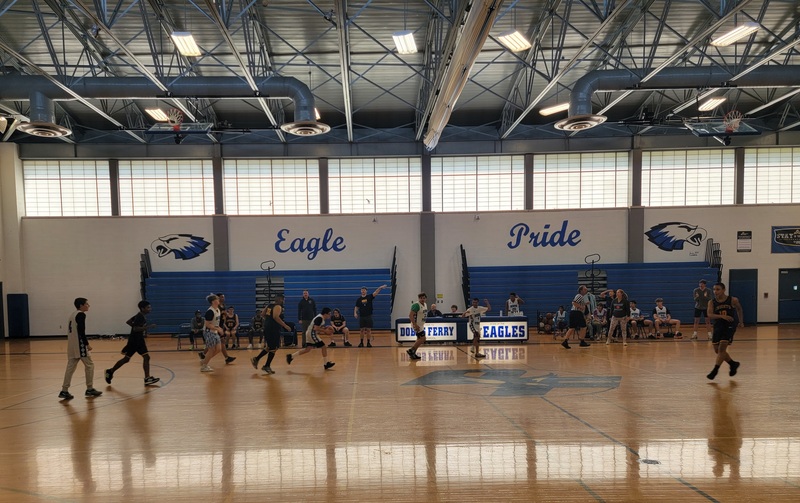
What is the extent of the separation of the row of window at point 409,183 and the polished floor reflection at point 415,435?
10.6m

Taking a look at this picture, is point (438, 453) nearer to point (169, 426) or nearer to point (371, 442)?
point (371, 442)

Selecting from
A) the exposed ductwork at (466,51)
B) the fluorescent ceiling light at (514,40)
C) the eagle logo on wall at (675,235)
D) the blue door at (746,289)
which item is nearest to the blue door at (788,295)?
the blue door at (746,289)

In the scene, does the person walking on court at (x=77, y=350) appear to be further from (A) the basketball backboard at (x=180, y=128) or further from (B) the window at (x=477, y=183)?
(B) the window at (x=477, y=183)

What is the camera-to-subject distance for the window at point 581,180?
66.1 feet

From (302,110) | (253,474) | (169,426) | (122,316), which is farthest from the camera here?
(122,316)

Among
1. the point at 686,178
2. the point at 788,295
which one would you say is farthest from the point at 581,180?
the point at 788,295

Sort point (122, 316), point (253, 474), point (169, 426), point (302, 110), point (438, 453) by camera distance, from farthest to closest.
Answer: point (122, 316), point (302, 110), point (169, 426), point (438, 453), point (253, 474)

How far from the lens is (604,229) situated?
19.9m

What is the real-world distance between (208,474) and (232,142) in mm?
17155

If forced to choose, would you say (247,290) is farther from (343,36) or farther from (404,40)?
(404,40)

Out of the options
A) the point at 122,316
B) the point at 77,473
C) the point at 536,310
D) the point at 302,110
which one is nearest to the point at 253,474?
the point at 77,473

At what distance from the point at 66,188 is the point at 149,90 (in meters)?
10.3

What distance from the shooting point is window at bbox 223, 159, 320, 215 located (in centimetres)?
2008

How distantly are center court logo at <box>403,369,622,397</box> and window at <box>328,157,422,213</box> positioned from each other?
11314mm
